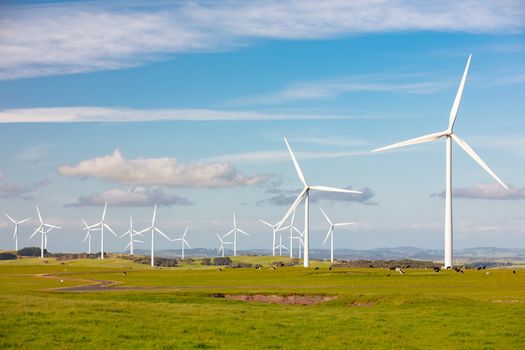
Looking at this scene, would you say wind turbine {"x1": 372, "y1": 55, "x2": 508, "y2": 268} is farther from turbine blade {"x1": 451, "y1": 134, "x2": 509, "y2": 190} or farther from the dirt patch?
the dirt patch

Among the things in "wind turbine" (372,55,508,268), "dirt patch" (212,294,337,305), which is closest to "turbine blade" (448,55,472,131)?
"wind turbine" (372,55,508,268)

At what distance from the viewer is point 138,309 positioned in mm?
36938

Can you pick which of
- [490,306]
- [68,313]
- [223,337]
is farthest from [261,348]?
[490,306]

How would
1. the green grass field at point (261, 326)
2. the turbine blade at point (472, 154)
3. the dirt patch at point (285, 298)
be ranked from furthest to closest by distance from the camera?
the turbine blade at point (472, 154), the dirt patch at point (285, 298), the green grass field at point (261, 326)

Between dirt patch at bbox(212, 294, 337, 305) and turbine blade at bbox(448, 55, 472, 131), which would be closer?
dirt patch at bbox(212, 294, 337, 305)

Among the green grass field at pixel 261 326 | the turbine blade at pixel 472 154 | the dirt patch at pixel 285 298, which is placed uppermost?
the turbine blade at pixel 472 154

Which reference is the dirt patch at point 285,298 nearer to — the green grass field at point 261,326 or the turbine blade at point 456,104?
the green grass field at point 261,326

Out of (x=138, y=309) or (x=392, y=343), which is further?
(x=138, y=309)

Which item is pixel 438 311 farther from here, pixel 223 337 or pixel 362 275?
A: pixel 362 275

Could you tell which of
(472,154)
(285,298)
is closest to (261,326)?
(285,298)

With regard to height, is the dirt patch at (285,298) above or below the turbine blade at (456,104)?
below

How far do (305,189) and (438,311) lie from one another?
75344 millimetres

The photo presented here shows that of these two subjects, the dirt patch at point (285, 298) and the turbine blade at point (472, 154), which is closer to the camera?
the dirt patch at point (285, 298)

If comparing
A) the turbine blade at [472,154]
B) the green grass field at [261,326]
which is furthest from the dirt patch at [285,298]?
the turbine blade at [472,154]
